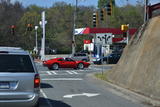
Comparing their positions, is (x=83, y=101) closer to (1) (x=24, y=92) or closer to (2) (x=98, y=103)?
(2) (x=98, y=103)

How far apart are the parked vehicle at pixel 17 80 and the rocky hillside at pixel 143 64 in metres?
5.45

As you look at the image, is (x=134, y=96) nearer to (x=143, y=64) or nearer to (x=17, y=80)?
(x=143, y=64)

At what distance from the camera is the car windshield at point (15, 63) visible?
30.1 ft

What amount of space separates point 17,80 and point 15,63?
450mm

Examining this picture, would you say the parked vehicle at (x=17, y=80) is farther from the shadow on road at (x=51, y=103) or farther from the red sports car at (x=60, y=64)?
the red sports car at (x=60, y=64)

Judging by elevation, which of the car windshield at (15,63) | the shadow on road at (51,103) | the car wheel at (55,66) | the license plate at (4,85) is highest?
the car windshield at (15,63)

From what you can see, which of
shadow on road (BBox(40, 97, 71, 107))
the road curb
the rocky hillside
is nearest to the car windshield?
shadow on road (BBox(40, 97, 71, 107))

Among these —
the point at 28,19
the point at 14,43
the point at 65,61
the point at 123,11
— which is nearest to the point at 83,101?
the point at 65,61

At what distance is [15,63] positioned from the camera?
9281mm

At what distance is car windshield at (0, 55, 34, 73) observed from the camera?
30.1ft

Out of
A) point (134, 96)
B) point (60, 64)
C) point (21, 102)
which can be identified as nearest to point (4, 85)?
point (21, 102)

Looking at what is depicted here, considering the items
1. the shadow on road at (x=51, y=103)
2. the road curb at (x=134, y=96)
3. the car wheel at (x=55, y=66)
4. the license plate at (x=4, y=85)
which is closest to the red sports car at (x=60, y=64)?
the car wheel at (x=55, y=66)

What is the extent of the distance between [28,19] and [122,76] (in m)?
78.5

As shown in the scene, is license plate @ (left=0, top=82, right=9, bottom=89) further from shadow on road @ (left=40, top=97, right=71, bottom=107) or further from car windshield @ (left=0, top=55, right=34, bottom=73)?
shadow on road @ (left=40, top=97, right=71, bottom=107)
